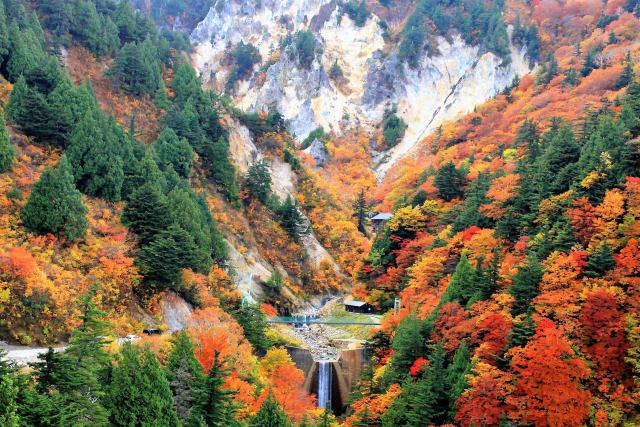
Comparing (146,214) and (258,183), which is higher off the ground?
(258,183)

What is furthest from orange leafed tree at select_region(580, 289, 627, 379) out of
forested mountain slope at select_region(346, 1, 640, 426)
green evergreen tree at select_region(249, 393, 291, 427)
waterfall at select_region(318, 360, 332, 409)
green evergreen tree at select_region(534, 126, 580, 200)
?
waterfall at select_region(318, 360, 332, 409)

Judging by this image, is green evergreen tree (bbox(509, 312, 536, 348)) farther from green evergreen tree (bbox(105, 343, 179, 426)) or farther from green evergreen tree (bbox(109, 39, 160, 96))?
green evergreen tree (bbox(109, 39, 160, 96))

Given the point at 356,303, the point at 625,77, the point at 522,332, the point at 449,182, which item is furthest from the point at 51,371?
the point at 625,77

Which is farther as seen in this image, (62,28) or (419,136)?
(419,136)

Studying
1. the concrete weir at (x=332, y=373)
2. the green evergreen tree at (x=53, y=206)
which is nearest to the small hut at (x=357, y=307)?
the concrete weir at (x=332, y=373)

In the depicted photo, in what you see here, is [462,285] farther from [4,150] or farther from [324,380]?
[4,150]

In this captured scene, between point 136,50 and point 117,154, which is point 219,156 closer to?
point 136,50

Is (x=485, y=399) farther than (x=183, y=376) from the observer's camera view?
Yes

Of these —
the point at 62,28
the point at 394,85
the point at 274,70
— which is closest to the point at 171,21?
the point at 274,70
